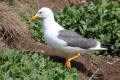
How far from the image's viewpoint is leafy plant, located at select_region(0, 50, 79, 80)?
5152mm

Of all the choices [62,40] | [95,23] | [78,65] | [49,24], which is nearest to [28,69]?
[62,40]

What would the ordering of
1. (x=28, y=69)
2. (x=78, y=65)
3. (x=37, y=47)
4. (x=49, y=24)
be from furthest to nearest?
(x=37, y=47), (x=78, y=65), (x=49, y=24), (x=28, y=69)

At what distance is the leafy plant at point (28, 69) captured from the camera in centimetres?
515

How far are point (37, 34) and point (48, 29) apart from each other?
1.42 metres

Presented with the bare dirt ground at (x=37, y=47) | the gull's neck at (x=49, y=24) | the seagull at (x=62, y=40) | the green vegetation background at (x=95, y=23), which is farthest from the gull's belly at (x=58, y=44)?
the green vegetation background at (x=95, y=23)

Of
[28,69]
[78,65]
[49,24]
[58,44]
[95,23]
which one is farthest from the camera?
[95,23]

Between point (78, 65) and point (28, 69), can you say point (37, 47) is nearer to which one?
point (78, 65)

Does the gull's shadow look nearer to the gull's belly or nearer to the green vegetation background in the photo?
the gull's belly

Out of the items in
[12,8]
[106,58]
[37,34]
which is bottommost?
[106,58]

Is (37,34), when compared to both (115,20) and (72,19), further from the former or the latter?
(115,20)

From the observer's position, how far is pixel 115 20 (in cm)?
820

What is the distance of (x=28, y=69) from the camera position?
17.4 feet

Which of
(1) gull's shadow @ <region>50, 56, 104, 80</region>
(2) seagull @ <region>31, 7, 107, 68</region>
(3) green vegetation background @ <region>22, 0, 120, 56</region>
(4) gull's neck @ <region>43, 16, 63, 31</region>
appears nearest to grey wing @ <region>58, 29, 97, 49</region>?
(2) seagull @ <region>31, 7, 107, 68</region>

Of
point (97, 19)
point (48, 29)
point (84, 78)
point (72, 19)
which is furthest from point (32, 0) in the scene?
point (84, 78)
